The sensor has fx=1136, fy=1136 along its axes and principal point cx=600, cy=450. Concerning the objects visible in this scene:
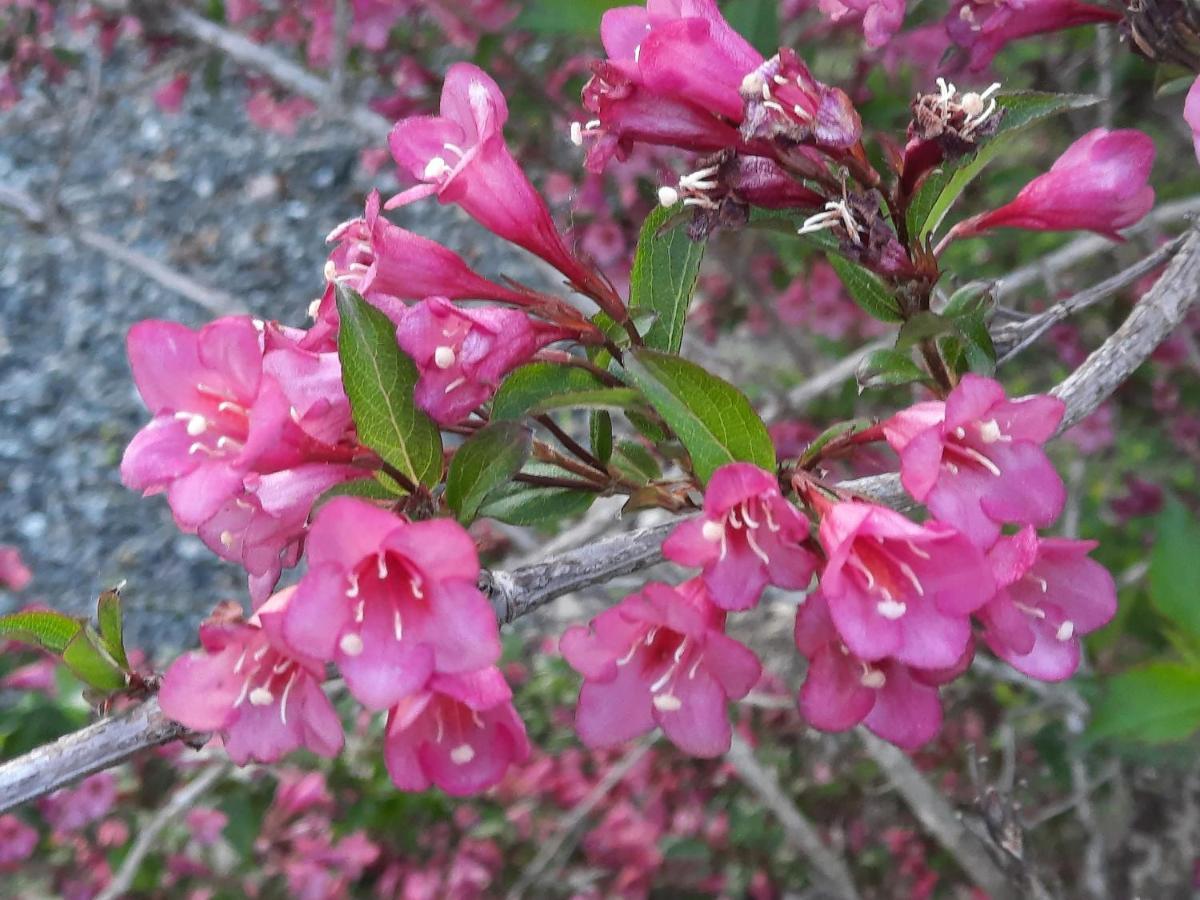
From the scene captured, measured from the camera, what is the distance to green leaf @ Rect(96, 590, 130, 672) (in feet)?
3.07

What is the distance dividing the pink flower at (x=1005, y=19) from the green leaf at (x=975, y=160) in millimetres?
268

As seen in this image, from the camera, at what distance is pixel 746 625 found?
321 centimetres

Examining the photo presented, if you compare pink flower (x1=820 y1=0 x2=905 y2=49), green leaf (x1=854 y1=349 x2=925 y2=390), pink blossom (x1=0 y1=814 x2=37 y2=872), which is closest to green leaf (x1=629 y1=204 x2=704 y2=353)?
green leaf (x1=854 y1=349 x2=925 y2=390)


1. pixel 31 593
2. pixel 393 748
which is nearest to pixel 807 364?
pixel 393 748

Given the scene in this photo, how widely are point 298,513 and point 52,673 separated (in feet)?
6.11

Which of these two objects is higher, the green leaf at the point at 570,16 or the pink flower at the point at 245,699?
the green leaf at the point at 570,16

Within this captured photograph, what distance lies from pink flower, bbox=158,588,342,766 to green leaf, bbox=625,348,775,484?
0.32 metres

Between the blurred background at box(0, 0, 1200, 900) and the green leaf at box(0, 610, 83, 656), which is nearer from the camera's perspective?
the green leaf at box(0, 610, 83, 656)

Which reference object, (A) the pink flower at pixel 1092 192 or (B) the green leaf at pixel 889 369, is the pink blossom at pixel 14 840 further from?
(A) the pink flower at pixel 1092 192

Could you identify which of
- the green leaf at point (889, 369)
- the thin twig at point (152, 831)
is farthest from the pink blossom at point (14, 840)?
the green leaf at point (889, 369)

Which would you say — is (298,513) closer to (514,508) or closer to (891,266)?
(514,508)

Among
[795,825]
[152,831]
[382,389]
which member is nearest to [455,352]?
[382,389]

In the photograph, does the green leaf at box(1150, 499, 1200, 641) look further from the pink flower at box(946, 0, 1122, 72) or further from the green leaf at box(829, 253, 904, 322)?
the green leaf at box(829, 253, 904, 322)

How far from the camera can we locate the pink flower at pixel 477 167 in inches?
35.5
